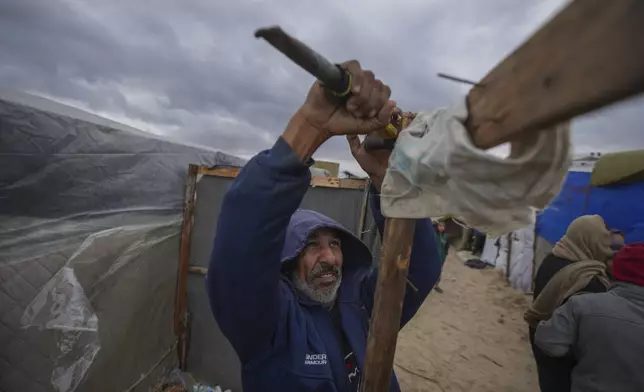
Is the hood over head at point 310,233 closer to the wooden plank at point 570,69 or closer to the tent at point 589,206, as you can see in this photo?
the wooden plank at point 570,69

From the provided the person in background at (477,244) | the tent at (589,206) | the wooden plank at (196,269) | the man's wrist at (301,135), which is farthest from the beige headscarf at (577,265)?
Answer: the person in background at (477,244)

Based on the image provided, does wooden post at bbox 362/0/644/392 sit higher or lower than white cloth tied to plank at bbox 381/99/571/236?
higher

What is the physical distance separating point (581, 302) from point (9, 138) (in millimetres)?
3514

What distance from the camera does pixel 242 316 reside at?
1070 mm

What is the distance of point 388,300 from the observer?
0.95 meters

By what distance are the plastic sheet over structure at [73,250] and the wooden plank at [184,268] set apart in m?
0.48

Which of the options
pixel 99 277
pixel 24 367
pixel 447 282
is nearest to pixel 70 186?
pixel 99 277

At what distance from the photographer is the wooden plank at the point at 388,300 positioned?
0.95 meters

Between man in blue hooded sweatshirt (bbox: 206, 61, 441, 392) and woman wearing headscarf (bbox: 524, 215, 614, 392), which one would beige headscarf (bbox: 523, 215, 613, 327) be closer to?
woman wearing headscarf (bbox: 524, 215, 614, 392)

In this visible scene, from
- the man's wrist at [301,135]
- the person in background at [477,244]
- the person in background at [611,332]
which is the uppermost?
the man's wrist at [301,135]

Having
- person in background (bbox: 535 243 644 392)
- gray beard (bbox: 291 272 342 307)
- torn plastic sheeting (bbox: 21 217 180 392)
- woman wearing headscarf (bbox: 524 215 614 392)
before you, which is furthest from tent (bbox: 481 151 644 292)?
Result: torn plastic sheeting (bbox: 21 217 180 392)

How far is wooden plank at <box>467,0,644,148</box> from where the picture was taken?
38 cm

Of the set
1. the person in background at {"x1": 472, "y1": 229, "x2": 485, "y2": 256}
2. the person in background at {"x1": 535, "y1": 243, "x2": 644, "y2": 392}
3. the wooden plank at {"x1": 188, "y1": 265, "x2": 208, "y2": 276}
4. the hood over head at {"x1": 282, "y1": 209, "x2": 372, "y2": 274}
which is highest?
the hood over head at {"x1": 282, "y1": 209, "x2": 372, "y2": 274}

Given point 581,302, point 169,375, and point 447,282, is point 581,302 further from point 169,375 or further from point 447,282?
point 447,282
